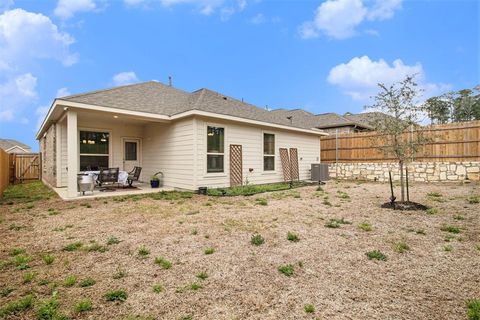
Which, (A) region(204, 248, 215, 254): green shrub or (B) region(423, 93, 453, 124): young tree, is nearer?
(A) region(204, 248, 215, 254): green shrub

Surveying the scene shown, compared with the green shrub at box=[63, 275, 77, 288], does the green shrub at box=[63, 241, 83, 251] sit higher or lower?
higher

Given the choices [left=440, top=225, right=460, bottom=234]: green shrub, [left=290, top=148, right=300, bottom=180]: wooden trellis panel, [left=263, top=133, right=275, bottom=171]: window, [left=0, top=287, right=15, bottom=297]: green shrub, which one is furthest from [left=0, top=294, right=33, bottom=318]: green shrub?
[left=290, top=148, right=300, bottom=180]: wooden trellis panel

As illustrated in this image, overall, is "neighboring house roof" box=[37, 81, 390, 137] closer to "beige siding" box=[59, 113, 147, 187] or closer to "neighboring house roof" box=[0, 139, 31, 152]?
"beige siding" box=[59, 113, 147, 187]

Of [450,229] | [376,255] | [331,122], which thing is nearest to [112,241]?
[376,255]

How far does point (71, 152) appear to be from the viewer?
729 centimetres

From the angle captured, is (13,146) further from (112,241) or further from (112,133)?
(112,241)

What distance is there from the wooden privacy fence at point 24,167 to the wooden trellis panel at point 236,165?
13.5m

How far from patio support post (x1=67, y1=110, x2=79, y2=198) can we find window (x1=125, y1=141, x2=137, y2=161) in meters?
3.89

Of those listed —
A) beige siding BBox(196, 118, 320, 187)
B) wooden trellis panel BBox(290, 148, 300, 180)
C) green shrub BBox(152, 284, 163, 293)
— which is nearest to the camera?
green shrub BBox(152, 284, 163, 293)

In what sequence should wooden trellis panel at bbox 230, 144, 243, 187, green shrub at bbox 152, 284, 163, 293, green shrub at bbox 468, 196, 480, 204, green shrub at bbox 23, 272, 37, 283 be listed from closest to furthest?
green shrub at bbox 152, 284, 163, 293 < green shrub at bbox 23, 272, 37, 283 < green shrub at bbox 468, 196, 480, 204 < wooden trellis panel at bbox 230, 144, 243, 187

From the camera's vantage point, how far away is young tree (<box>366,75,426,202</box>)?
A: 5.80 meters

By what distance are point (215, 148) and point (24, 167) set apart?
13.7 metres

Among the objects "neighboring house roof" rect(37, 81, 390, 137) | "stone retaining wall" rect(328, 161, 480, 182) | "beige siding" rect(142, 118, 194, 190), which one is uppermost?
"neighboring house roof" rect(37, 81, 390, 137)

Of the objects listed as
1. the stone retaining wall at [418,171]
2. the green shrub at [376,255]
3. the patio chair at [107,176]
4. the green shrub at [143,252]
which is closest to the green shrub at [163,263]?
the green shrub at [143,252]
